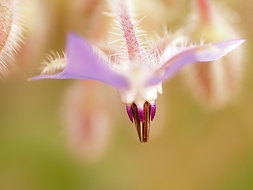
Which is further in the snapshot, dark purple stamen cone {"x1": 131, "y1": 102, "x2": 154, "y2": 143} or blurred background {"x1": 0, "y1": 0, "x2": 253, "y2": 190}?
blurred background {"x1": 0, "y1": 0, "x2": 253, "y2": 190}

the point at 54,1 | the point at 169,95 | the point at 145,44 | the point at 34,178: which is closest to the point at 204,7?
the point at 145,44

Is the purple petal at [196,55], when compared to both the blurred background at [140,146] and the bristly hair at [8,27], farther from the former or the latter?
the blurred background at [140,146]

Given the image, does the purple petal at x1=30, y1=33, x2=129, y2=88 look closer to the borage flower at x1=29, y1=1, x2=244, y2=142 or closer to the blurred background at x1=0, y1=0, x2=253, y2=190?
the borage flower at x1=29, y1=1, x2=244, y2=142

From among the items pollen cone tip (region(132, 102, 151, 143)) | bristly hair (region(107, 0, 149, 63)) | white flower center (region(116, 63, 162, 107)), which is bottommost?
pollen cone tip (region(132, 102, 151, 143))

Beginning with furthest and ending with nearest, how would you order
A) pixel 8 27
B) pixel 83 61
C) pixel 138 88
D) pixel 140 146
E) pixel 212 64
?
pixel 140 146, pixel 212 64, pixel 8 27, pixel 138 88, pixel 83 61

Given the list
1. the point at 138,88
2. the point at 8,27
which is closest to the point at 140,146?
the point at 8,27

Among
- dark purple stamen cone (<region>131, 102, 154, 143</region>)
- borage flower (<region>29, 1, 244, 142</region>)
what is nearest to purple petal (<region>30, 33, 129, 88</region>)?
borage flower (<region>29, 1, 244, 142</region>)

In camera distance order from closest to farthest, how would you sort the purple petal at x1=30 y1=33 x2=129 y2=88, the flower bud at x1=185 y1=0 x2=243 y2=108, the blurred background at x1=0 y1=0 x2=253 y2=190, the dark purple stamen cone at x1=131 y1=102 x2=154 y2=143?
the purple petal at x1=30 y1=33 x2=129 y2=88 < the dark purple stamen cone at x1=131 y1=102 x2=154 y2=143 < the flower bud at x1=185 y1=0 x2=243 y2=108 < the blurred background at x1=0 y1=0 x2=253 y2=190

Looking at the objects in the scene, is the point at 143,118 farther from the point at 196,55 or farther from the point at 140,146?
the point at 140,146

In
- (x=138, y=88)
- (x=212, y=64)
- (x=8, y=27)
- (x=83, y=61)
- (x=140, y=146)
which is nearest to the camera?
(x=83, y=61)

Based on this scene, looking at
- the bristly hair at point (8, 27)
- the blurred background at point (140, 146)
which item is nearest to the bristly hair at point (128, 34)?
the bristly hair at point (8, 27)
